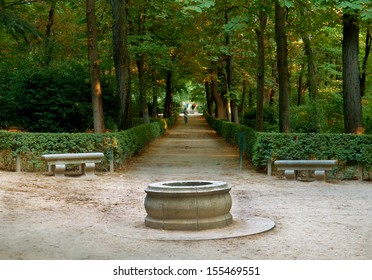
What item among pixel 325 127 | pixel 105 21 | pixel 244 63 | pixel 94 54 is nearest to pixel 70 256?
pixel 94 54

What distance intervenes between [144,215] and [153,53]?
20.1 m

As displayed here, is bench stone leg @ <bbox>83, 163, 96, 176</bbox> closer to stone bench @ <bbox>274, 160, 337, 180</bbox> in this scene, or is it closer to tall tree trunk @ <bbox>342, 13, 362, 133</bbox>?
stone bench @ <bbox>274, 160, 337, 180</bbox>

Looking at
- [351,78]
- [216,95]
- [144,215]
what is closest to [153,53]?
[351,78]

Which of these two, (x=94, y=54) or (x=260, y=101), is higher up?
(x=94, y=54)

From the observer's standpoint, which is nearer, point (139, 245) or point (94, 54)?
point (139, 245)

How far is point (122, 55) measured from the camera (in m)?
24.0

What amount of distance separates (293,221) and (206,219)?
1.89 m

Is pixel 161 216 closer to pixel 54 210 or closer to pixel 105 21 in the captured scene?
pixel 54 210

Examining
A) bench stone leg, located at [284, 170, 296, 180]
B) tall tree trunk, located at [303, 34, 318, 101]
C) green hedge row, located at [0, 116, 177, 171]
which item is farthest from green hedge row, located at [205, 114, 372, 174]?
tall tree trunk, located at [303, 34, 318, 101]

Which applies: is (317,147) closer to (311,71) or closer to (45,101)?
(45,101)

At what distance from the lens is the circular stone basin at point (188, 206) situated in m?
9.53

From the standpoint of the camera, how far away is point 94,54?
20000 millimetres

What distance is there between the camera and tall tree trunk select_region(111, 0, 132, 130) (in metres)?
23.6

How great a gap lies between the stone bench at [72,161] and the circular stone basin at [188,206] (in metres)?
7.86
